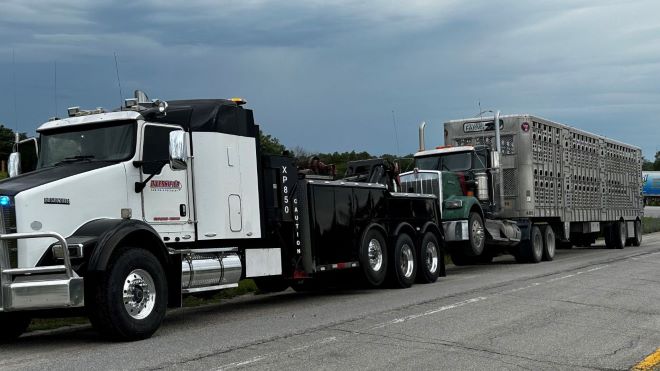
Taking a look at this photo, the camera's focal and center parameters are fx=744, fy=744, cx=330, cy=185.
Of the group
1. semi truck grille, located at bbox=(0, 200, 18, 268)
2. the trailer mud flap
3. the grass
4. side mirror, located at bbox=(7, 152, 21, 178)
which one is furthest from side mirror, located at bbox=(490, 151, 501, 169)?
semi truck grille, located at bbox=(0, 200, 18, 268)

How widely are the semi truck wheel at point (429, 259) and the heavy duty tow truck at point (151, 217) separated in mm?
2531

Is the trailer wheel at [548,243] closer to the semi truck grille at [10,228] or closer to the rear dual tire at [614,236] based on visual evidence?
the rear dual tire at [614,236]

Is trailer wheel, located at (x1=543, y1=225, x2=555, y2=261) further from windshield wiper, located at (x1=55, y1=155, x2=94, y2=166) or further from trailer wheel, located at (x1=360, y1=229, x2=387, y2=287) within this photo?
windshield wiper, located at (x1=55, y1=155, x2=94, y2=166)

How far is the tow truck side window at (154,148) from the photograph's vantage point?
9.25m

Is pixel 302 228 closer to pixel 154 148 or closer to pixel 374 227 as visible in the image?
pixel 374 227

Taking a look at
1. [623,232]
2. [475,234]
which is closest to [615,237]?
[623,232]

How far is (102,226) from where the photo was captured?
8531 mm

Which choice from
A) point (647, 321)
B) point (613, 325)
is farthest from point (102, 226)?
point (647, 321)

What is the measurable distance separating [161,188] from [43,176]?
1.47 meters

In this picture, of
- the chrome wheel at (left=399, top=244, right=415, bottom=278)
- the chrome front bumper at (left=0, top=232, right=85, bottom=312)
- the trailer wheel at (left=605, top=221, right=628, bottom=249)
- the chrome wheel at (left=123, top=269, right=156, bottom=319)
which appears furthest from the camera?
the trailer wheel at (left=605, top=221, right=628, bottom=249)

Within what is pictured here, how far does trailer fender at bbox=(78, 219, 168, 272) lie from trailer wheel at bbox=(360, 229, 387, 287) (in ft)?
16.3

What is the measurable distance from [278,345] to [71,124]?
4.06 metres

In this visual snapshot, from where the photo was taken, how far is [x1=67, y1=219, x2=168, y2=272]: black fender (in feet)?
26.6

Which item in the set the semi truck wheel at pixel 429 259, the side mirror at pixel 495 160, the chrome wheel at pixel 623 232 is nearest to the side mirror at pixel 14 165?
the semi truck wheel at pixel 429 259
